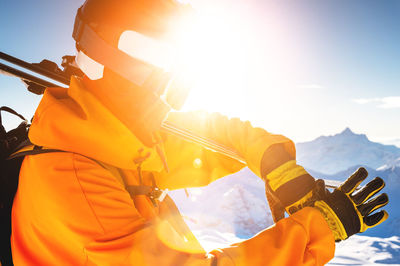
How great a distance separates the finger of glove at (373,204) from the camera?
44.3 inches

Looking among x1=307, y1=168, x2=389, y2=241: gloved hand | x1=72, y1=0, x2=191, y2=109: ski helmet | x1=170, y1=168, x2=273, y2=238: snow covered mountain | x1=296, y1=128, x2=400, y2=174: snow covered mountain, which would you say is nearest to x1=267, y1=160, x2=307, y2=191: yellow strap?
x1=307, y1=168, x2=389, y2=241: gloved hand

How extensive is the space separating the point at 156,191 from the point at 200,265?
1.94 feet

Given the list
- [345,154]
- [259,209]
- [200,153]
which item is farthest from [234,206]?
[345,154]

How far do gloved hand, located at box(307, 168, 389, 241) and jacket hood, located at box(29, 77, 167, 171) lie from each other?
96 centimetres

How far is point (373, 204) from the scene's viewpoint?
1.13 meters

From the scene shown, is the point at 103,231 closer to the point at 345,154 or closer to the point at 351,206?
the point at 351,206

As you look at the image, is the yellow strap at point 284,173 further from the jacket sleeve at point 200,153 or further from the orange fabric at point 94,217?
the jacket sleeve at point 200,153

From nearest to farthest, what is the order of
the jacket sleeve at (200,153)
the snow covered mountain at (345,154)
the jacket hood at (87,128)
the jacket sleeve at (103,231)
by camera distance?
1. the jacket sleeve at (103,231)
2. the jacket hood at (87,128)
3. the jacket sleeve at (200,153)
4. the snow covered mountain at (345,154)

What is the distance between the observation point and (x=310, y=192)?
47.3 inches

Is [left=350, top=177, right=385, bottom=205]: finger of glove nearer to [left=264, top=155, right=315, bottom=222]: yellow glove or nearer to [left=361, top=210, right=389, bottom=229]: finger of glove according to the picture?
[left=361, top=210, right=389, bottom=229]: finger of glove

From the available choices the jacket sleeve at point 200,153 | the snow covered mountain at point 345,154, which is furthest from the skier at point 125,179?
the snow covered mountain at point 345,154

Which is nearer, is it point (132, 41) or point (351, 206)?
point (351, 206)

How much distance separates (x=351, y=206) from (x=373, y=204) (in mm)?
115

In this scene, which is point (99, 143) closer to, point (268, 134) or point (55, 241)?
point (55, 241)
